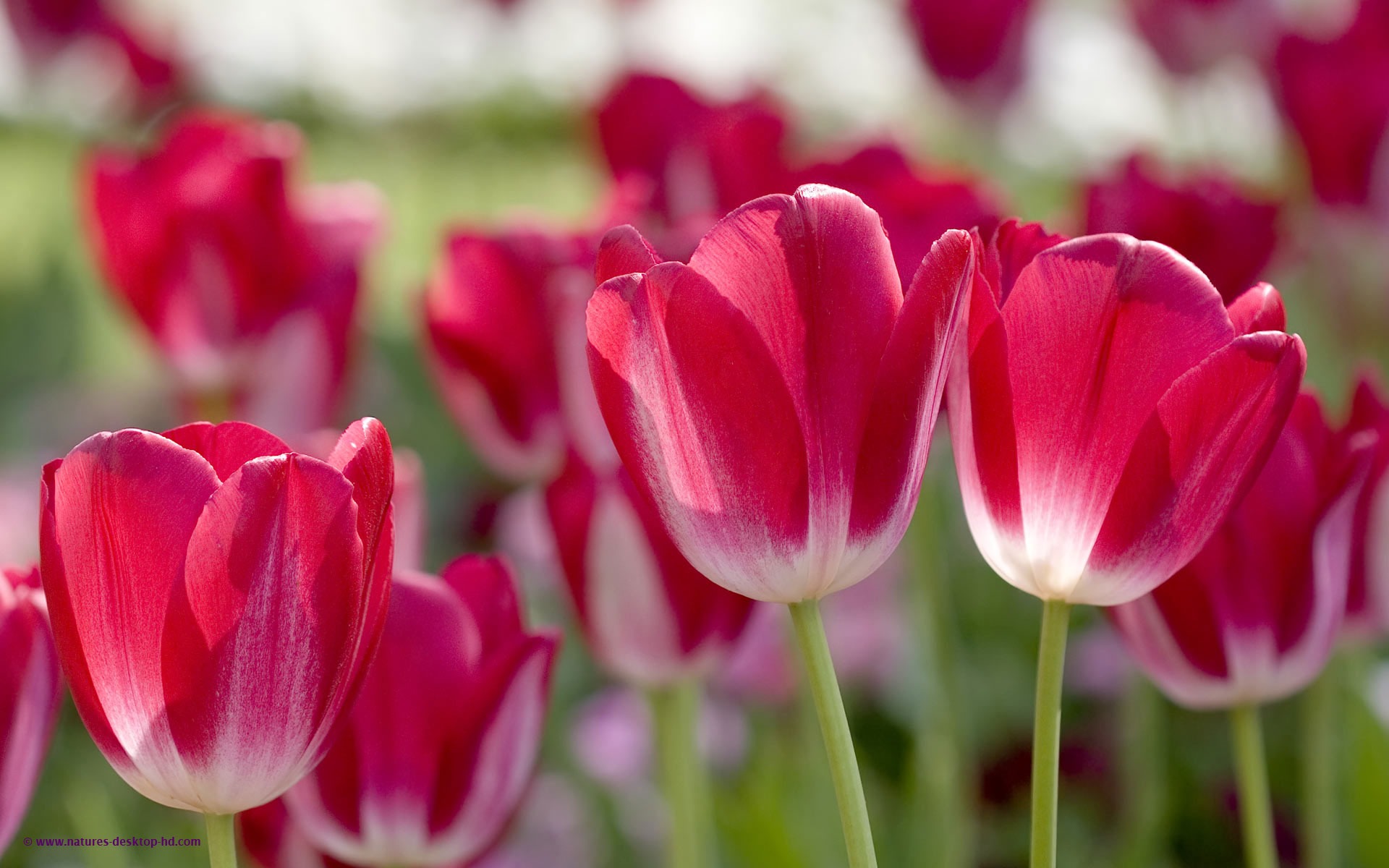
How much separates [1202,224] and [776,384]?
0.46 metres

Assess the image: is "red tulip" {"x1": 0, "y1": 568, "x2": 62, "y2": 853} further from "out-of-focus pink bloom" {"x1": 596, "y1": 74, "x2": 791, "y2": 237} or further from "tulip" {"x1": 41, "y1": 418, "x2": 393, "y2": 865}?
"out-of-focus pink bloom" {"x1": 596, "y1": 74, "x2": 791, "y2": 237}

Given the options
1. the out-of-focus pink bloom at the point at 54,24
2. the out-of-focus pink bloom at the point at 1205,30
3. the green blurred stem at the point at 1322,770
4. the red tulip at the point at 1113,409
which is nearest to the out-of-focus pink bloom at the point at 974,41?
the out-of-focus pink bloom at the point at 1205,30

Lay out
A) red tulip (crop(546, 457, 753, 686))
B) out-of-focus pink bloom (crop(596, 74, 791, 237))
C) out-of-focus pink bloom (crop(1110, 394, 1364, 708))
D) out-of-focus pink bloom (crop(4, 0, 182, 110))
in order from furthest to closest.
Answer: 1. out-of-focus pink bloom (crop(4, 0, 182, 110))
2. out-of-focus pink bloom (crop(596, 74, 791, 237))
3. red tulip (crop(546, 457, 753, 686))
4. out-of-focus pink bloom (crop(1110, 394, 1364, 708))

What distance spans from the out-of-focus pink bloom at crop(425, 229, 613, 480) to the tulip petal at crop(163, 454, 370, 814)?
0.36 m

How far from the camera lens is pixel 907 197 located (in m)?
0.70

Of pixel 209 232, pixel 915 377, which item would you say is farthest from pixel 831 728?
pixel 209 232

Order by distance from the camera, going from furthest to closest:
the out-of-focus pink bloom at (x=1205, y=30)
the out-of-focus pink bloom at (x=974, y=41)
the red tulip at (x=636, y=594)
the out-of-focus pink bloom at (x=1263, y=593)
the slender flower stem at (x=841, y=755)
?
1. the out-of-focus pink bloom at (x=1205, y=30)
2. the out-of-focus pink bloom at (x=974, y=41)
3. the red tulip at (x=636, y=594)
4. the out-of-focus pink bloom at (x=1263, y=593)
5. the slender flower stem at (x=841, y=755)

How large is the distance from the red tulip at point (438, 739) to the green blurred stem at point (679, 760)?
15 centimetres

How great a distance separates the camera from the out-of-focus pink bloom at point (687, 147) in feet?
2.85

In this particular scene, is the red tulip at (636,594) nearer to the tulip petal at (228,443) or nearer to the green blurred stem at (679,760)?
the green blurred stem at (679,760)

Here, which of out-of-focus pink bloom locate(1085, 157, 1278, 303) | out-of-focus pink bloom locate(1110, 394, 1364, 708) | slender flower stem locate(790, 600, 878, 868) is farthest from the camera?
out-of-focus pink bloom locate(1085, 157, 1278, 303)

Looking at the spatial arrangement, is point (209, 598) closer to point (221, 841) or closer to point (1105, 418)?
point (221, 841)

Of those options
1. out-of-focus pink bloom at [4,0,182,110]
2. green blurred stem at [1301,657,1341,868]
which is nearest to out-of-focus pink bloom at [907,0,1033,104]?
green blurred stem at [1301,657,1341,868]

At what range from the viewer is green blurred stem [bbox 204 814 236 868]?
0.38m
